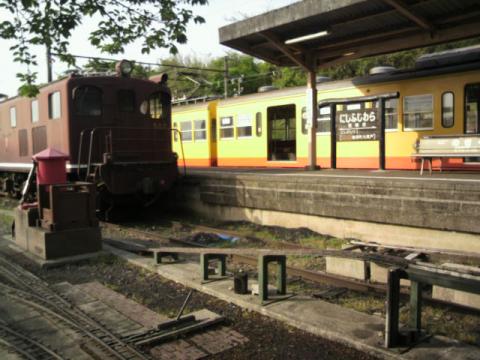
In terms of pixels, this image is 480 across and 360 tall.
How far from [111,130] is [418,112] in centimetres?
752

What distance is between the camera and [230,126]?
57.5 feet

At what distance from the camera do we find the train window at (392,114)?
1252 centimetres

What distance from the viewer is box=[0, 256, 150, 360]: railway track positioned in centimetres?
425

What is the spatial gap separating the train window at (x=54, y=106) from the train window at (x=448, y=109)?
363 inches

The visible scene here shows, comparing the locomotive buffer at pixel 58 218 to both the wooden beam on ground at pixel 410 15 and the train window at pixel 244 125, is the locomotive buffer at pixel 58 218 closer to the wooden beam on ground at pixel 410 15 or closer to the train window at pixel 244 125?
the wooden beam on ground at pixel 410 15

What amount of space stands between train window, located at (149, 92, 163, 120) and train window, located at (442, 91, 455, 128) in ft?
23.5

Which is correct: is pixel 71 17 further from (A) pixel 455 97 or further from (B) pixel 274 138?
(B) pixel 274 138

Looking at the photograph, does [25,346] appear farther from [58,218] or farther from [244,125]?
[244,125]

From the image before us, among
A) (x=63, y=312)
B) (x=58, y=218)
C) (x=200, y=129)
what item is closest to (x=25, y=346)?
(x=63, y=312)

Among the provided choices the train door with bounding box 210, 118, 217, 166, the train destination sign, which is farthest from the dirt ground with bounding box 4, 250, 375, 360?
the train door with bounding box 210, 118, 217, 166

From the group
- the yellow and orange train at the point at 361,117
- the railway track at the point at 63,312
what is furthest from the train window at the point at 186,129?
the railway track at the point at 63,312

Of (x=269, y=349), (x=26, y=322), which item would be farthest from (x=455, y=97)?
(x=26, y=322)

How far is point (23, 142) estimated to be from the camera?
1407 centimetres

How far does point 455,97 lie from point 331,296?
763 cm
